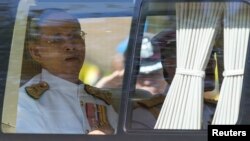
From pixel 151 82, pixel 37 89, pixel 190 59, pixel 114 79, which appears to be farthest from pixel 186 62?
pixel 37 89

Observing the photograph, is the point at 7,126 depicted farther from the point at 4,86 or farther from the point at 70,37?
the point at 70,37

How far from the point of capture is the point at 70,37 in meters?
4.99

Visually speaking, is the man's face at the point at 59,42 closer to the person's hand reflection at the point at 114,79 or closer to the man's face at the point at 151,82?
the person's hand reflection at the point at 114,79

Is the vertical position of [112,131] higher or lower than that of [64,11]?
lower

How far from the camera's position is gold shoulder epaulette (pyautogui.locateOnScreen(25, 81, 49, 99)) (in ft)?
16.4

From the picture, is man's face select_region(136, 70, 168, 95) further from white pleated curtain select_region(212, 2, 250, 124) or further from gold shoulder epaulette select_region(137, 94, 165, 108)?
white pleated curtain select_region(212, 2, 250, 124)

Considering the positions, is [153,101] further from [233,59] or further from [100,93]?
[233,59]

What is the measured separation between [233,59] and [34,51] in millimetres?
894

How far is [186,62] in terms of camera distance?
4.93 m

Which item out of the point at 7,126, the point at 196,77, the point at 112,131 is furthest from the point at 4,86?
the point at 196,77

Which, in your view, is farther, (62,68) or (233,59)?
(62,68)

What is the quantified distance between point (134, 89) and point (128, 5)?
378 millimetres

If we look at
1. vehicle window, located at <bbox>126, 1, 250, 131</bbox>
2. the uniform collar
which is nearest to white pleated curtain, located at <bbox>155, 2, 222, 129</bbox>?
vehicle window, located at <bbox>126, 1, 250, 131</bbox>

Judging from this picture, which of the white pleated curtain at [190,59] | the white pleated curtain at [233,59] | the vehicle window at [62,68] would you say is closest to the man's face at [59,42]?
the vehicle window at [62,68]
